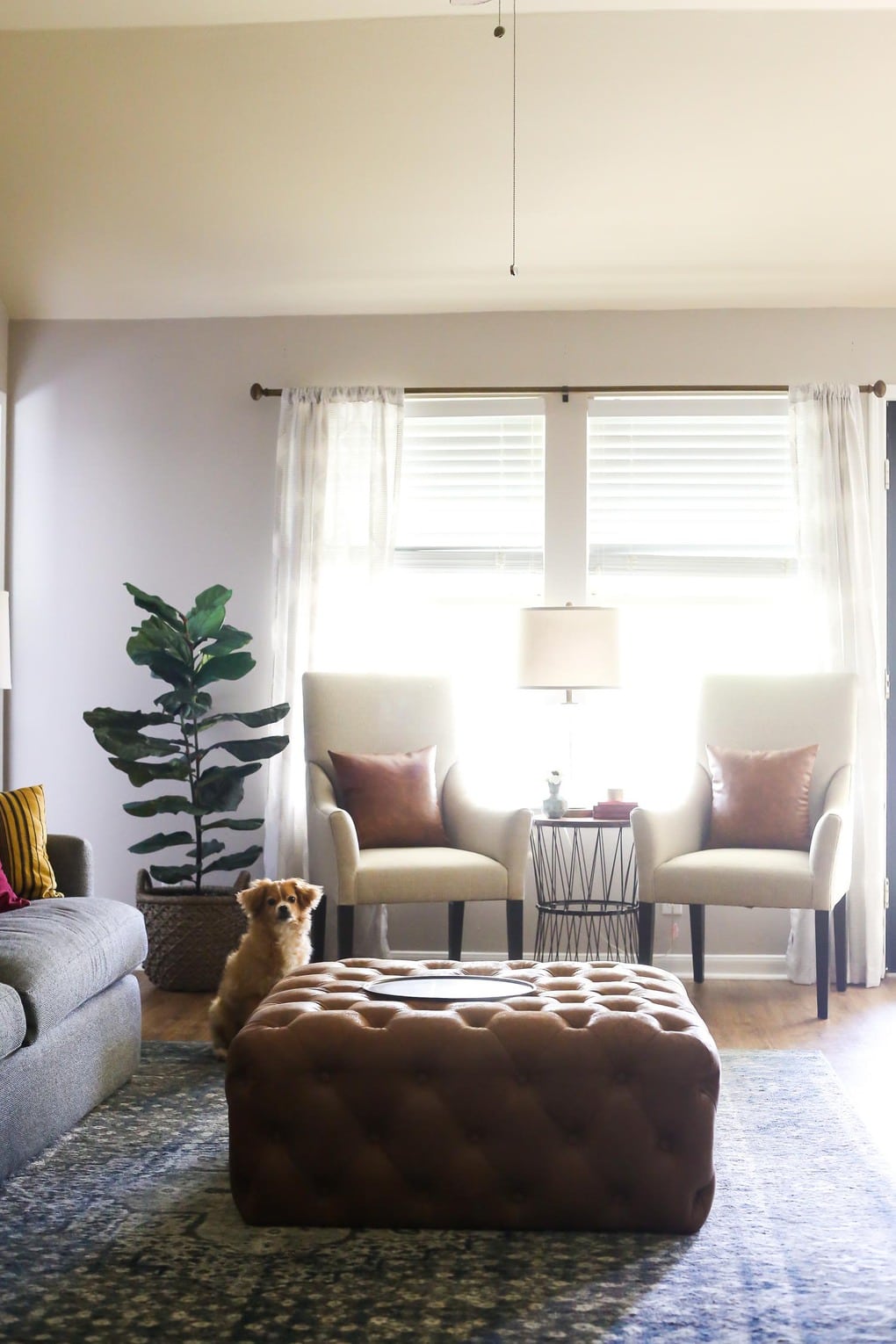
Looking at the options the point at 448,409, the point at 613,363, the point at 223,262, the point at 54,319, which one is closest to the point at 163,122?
the point at 223,262

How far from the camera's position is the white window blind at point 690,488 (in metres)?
5.05

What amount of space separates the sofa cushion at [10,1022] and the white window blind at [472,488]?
2757 millimetres

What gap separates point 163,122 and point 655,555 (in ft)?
7.62

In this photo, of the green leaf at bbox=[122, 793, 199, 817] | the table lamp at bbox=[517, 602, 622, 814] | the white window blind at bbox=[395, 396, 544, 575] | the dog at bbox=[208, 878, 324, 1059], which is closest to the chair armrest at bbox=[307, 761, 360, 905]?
the green leaf at bbox=[122, 793, 199, 817]

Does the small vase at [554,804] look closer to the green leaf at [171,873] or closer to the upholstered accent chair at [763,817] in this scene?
the upholstered accent chair at [763,817]

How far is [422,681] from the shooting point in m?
4.83

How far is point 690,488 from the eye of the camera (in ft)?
16.7

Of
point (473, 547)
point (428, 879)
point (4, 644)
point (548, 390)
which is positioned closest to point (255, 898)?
point (428, 879)

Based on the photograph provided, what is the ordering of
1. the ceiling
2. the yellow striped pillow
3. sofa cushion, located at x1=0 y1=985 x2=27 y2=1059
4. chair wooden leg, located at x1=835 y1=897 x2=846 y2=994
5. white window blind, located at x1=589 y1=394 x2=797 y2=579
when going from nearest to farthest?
sofa cushion, located at x1=0 y1=985 x2=27 y2=1059 → the yellow striped pillow → the ceiling → chair wooden leg, located at x1=835 y1=897 x2=846 y2=994 → white window blind, located at x1=589 y1=394 x2=797 y2=579

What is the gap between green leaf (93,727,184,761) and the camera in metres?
4.57

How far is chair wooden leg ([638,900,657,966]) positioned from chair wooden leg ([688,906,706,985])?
0.43m

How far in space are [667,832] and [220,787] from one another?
1.56 metres

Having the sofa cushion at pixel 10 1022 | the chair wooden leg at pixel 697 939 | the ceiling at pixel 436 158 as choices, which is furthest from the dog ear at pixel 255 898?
the ceiling at pixel 436 158

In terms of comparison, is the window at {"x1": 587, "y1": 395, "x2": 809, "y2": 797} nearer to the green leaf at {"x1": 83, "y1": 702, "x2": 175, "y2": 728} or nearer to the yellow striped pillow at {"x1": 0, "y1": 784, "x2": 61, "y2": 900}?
the green leaf at {"x1": 83, "y1": 702, "x2": 175, "y2": 728}
